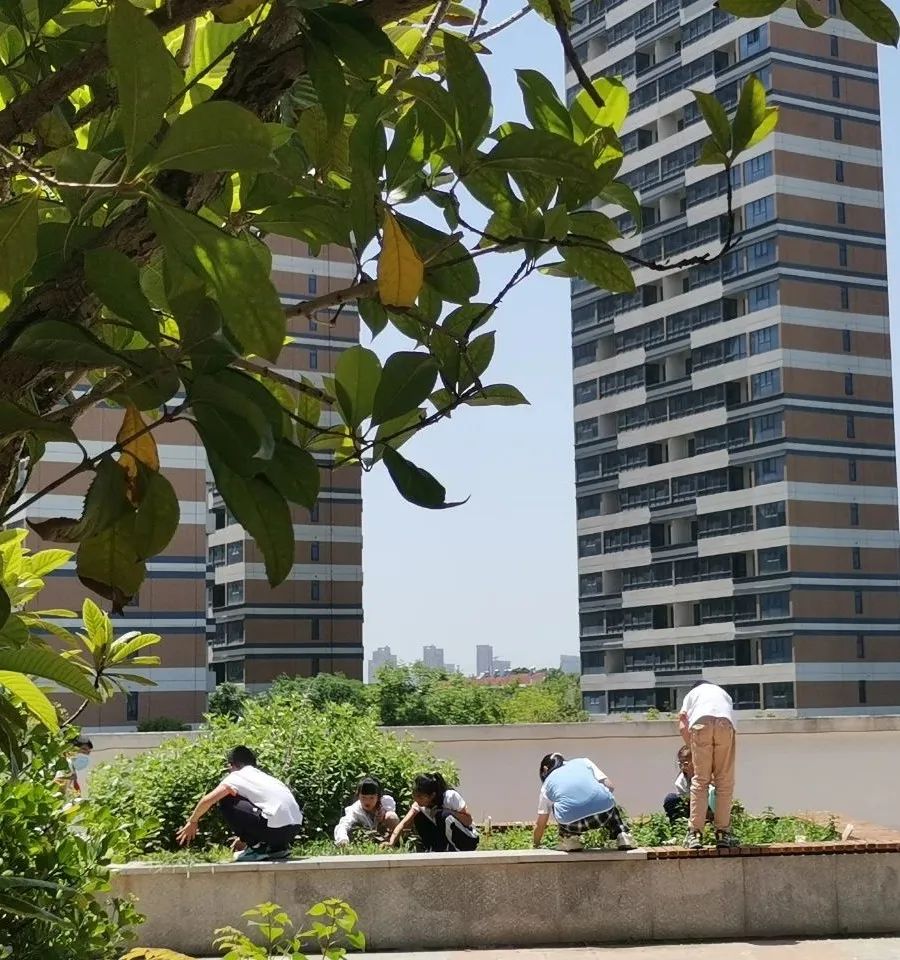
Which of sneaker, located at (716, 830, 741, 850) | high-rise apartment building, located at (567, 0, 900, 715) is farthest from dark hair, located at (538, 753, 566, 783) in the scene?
high-rise apartment building, located at (567, 0, 900, 715)

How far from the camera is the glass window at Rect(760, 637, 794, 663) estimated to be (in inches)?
1761

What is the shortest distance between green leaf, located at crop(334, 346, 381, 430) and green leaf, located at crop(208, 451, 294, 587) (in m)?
0.18

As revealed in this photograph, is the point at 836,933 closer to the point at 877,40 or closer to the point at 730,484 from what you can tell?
A: the point at 877,40

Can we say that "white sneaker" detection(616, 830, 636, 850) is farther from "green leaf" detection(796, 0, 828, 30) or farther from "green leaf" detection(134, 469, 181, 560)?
"green leaf" detection(134, 469, 181, 560)

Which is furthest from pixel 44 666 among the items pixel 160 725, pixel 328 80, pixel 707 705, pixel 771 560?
pixel 771 560

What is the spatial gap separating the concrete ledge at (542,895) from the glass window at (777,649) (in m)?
37.3

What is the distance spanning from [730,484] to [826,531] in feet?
11.9

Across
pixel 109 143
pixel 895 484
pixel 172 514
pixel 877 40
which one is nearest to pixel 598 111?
pixel 877 40

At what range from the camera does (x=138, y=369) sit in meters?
0.74

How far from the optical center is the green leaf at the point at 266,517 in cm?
79

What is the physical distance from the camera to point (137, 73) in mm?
641

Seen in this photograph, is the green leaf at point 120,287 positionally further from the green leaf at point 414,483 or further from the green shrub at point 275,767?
the green shrub at point 275,767

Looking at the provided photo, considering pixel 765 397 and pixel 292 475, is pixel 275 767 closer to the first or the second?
pixel 292 475

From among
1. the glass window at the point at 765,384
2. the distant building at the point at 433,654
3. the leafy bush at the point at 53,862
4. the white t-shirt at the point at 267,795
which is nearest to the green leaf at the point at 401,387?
the leafy bush at the point at 53,862
